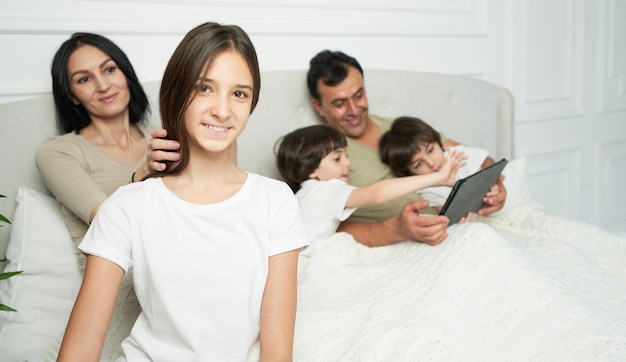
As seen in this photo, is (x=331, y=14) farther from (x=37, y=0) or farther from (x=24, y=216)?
(x=24, y=216)

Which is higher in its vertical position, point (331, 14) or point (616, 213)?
point (331, 14)

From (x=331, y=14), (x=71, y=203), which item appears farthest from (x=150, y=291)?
(x=331, y=14)

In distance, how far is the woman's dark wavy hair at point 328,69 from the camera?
236 cm

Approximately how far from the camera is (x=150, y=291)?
1.22 m

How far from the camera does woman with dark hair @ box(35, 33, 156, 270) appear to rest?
177cm

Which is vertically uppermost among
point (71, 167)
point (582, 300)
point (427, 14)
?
point (427, 14)

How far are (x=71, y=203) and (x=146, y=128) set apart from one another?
45cm

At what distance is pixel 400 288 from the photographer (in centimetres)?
159

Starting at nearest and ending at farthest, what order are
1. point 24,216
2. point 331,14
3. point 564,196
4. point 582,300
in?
1. point 582,300
2. point 24,216
3. point 331,14
4. point 564,196

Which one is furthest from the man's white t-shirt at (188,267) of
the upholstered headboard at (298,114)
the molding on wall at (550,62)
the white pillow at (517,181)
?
the molding on wall at (550,62)

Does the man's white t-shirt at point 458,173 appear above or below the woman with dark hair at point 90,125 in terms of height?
below

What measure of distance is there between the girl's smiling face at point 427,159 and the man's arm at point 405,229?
0.36 m

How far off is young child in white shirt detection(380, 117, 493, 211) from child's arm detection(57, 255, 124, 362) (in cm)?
139

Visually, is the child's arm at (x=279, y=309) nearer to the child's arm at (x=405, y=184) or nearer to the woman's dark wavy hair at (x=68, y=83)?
the child's arm at (x=405, y=184)
